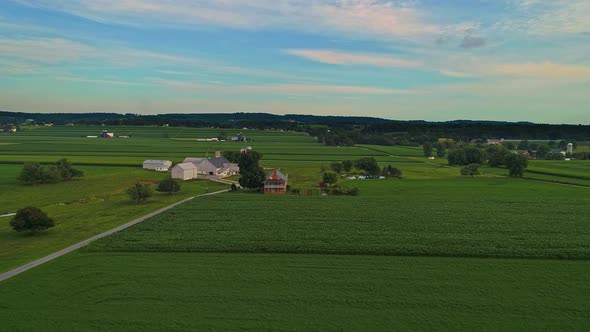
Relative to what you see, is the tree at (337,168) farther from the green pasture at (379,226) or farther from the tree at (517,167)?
the tree at (517,167)

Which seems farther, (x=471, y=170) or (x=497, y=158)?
(x=497, y=158)

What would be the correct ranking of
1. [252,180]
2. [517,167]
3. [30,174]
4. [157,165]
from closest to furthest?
[30,174]
[252,180]
[517,167]
[157,165]

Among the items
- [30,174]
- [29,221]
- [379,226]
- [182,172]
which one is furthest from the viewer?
[182,172]

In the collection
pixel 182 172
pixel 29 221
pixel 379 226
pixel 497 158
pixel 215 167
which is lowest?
pixel 379 226

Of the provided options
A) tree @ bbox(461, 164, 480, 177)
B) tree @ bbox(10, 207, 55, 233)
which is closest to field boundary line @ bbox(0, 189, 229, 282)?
tree @ bbox(10, 207, 55, 233)

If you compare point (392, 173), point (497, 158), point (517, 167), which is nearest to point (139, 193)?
point (392, 173)

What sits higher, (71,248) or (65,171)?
(65,171)

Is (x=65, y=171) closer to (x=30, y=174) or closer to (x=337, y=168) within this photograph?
(x=30, y=174)

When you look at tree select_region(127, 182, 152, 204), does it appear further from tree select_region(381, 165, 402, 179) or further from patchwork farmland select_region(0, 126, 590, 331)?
tree select_region(381, 165, 402, 179)

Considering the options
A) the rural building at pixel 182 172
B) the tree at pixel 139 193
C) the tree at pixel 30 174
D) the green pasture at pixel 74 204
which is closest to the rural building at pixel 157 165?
the green pasture at pixel 74 204
